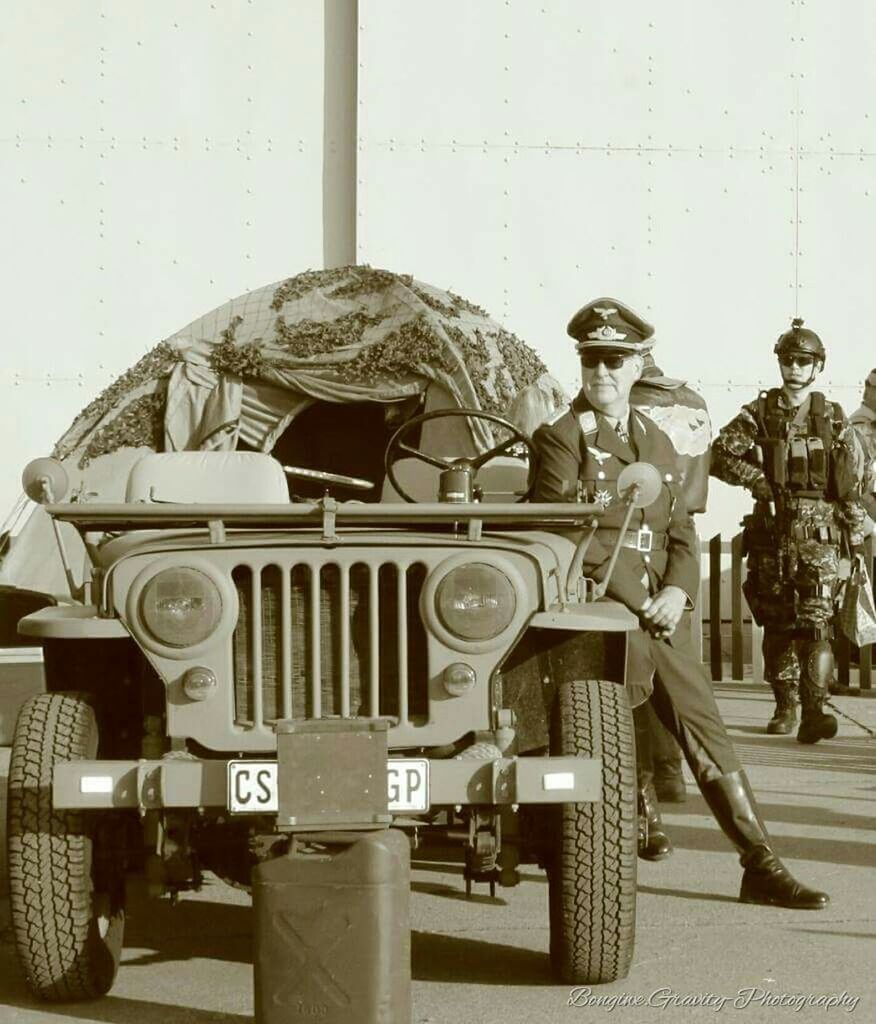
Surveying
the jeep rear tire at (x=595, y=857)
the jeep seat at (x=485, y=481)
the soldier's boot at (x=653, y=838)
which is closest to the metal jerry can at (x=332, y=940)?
the jeep rear tire at (x=595, y=857)

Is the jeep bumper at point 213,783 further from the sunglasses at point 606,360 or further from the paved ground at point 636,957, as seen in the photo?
the sunglasses at point 606,360

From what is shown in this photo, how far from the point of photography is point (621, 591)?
573cm

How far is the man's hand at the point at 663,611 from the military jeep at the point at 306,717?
2.68 feet

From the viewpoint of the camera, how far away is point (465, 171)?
1354 cm

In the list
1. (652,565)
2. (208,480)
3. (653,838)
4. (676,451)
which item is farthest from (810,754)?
(208,480)

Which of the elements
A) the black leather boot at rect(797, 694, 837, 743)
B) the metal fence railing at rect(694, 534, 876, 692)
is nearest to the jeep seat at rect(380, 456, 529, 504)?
the black leather boot at rect(797, 694, 837, 743)

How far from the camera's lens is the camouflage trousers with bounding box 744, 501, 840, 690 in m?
9.95

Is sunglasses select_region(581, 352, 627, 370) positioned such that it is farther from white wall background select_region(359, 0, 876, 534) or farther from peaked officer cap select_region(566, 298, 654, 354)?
white wall background select_region(359, 0, 876, 534)

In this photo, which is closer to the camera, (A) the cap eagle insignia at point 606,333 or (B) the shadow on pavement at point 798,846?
(A) the cap eagle insignia at point 606,333

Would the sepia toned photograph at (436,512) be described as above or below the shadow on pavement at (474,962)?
above

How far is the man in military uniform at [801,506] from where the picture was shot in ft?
32.4

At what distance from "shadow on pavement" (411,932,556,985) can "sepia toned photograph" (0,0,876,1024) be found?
0.07 ft

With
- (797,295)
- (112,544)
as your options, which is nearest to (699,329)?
(797,295)

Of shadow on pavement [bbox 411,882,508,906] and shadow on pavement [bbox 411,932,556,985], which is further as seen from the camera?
shadow on pavement [bbox 411,882,508,906]
